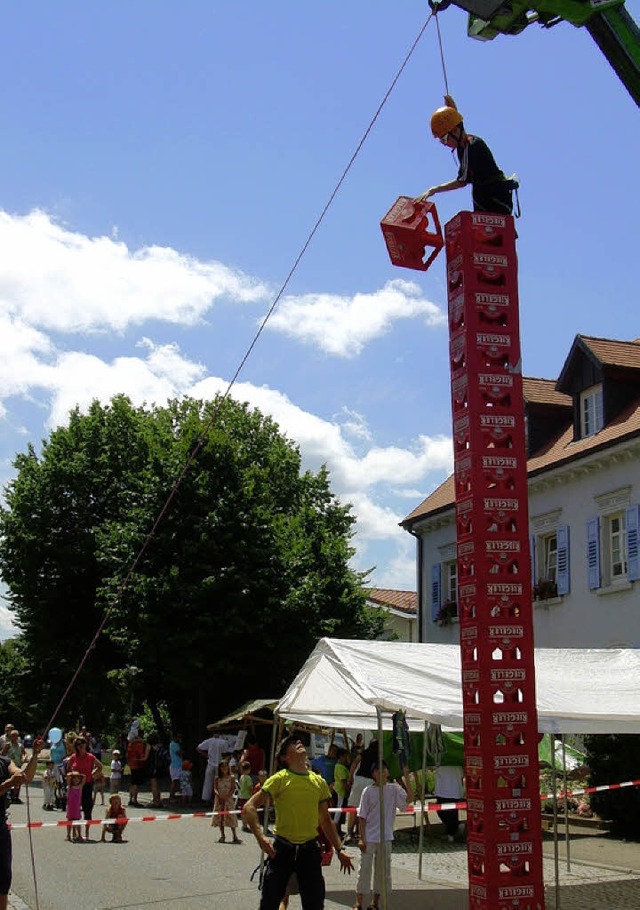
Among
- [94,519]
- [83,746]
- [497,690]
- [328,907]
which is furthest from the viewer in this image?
[94,519]

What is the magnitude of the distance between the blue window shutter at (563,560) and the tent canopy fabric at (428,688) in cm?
1242

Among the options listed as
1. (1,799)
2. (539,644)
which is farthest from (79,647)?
(1,799)

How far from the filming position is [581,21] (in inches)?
324

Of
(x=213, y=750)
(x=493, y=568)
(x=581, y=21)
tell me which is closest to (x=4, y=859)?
(x=493, y=568)

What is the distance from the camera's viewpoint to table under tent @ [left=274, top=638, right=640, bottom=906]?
40.4 feet

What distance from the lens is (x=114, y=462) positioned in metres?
37.9

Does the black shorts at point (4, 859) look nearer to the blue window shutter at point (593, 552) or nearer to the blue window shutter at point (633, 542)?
the blue window shutter at point (633, 542)

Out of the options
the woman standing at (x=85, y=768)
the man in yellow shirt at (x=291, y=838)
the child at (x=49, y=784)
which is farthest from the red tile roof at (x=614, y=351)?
the man in yellow shirt at (x=291, y=838)

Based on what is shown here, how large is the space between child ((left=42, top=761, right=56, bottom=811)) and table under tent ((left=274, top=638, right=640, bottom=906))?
13.1 meters

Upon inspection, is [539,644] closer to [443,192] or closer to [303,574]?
[303,574]

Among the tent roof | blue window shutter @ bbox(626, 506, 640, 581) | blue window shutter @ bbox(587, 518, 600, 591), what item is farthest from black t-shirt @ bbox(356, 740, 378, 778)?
blue window shutter @ bbox(587, 518, 600, 591)

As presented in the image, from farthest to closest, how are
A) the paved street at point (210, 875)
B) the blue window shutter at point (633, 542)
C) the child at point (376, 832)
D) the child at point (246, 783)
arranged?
1. the blue window shutter at point (633, 542)
2. the child at point (246, 783)
3. the paved street at point (210, 875)
4. the child at point (376, 832)

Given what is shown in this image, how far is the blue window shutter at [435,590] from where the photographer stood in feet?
112

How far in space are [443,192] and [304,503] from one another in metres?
31.0
